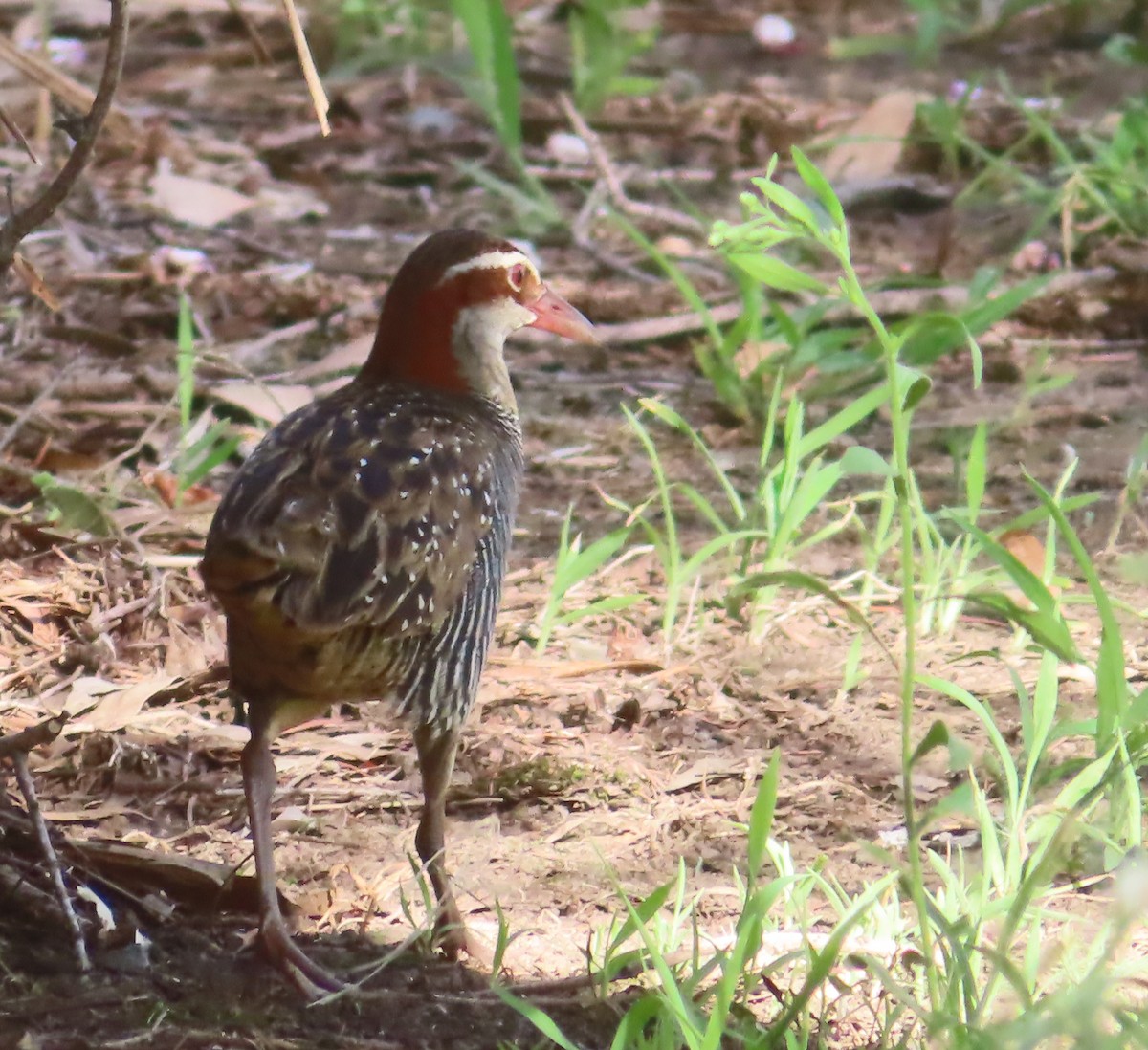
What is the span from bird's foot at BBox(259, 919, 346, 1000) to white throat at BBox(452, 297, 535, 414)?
1.36 metres

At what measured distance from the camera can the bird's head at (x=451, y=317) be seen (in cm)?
364

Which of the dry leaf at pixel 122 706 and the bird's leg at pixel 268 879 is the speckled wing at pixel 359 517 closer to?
the bird's leg at pixel 268 879

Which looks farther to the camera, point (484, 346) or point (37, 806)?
point (484, 346)

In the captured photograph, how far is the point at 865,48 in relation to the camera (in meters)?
8.09

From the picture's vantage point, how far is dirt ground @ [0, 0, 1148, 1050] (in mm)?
2859

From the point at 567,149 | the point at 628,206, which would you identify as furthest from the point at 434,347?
the point at 567,149

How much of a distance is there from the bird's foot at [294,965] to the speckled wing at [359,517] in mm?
485

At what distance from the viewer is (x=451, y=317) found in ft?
12.0

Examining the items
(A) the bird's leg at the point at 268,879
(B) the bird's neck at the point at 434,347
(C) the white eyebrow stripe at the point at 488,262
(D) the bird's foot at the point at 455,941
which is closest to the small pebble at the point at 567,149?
(C) the white eyebrow stripe at the point at 488,262

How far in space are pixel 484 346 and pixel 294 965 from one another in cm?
149

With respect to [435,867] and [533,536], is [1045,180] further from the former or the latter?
[435,867]

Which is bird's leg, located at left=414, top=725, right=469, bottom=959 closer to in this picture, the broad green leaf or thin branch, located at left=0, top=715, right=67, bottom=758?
thin branch, located at left=0, top=715, right=67, bottom=758

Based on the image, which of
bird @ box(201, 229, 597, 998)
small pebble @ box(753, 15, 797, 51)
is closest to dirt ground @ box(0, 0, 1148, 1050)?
bird @ box(201, 229, 597, 998)

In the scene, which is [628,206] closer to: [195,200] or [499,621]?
[195,200]
